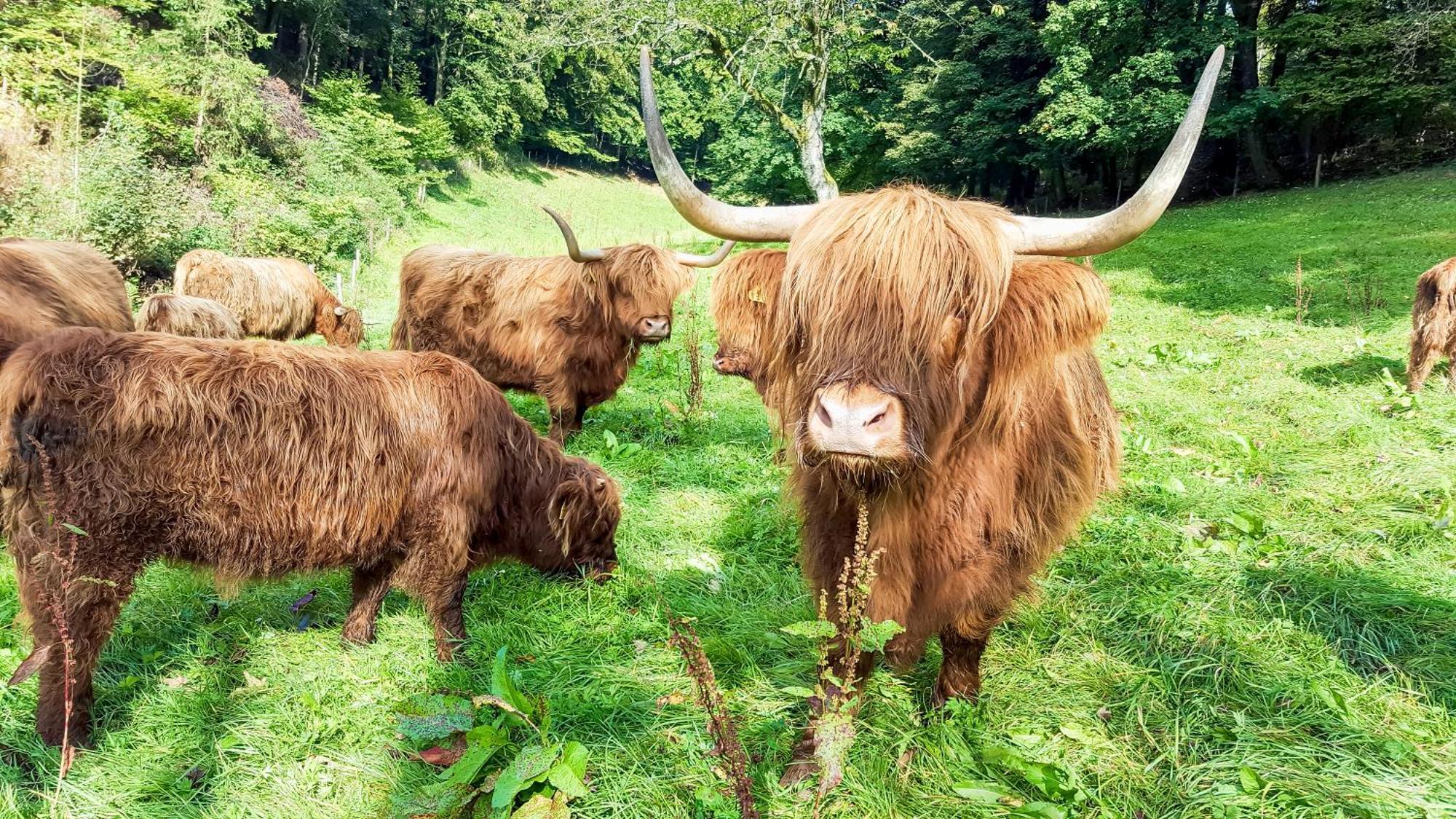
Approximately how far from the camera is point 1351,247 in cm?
1298

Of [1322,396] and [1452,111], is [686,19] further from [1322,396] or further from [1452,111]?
[1452,111]

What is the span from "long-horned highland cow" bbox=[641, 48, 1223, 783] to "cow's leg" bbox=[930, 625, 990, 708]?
0.05ft

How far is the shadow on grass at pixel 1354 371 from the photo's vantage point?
20.5 ft

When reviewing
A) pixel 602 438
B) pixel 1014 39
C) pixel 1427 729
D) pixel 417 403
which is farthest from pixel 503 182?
pixel 1427 729

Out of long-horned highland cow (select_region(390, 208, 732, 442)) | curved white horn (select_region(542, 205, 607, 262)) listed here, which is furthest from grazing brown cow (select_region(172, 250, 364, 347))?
curved white horn (select_region(542, 205, 607, 262))

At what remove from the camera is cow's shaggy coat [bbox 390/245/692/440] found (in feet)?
19.5

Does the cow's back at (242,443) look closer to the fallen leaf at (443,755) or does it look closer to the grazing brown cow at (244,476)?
the grazing brown cow at (244,476)

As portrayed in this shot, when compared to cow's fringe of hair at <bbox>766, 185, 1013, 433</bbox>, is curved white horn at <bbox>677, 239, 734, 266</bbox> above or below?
above

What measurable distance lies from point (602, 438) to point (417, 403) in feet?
10.3

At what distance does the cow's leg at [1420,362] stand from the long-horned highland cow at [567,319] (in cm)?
661

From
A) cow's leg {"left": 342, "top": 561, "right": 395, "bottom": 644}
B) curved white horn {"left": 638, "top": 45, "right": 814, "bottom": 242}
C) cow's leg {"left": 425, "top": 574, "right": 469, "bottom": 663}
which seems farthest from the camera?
cow's leg {"left": 342, "top": 561, "right": 395, "bottom": 644}

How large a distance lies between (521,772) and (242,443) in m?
1.62

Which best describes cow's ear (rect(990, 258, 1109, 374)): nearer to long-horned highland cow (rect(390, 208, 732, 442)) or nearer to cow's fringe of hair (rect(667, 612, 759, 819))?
cow's fringe of hair (rect(667, 612, 759, 819))

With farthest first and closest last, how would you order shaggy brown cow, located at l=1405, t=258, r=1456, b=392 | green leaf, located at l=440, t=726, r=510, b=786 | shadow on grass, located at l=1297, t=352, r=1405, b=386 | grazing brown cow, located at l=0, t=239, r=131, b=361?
shadow on grass, located at l=1297, t=352, r=1405, b=386
shaggy brown cow, located at l=1405, t=258, r=1456, b=392
grazing brown cow, located at l=0, t=239, r=131, b=361
green leaf, located at l=440, t=726, r=510, b=786
